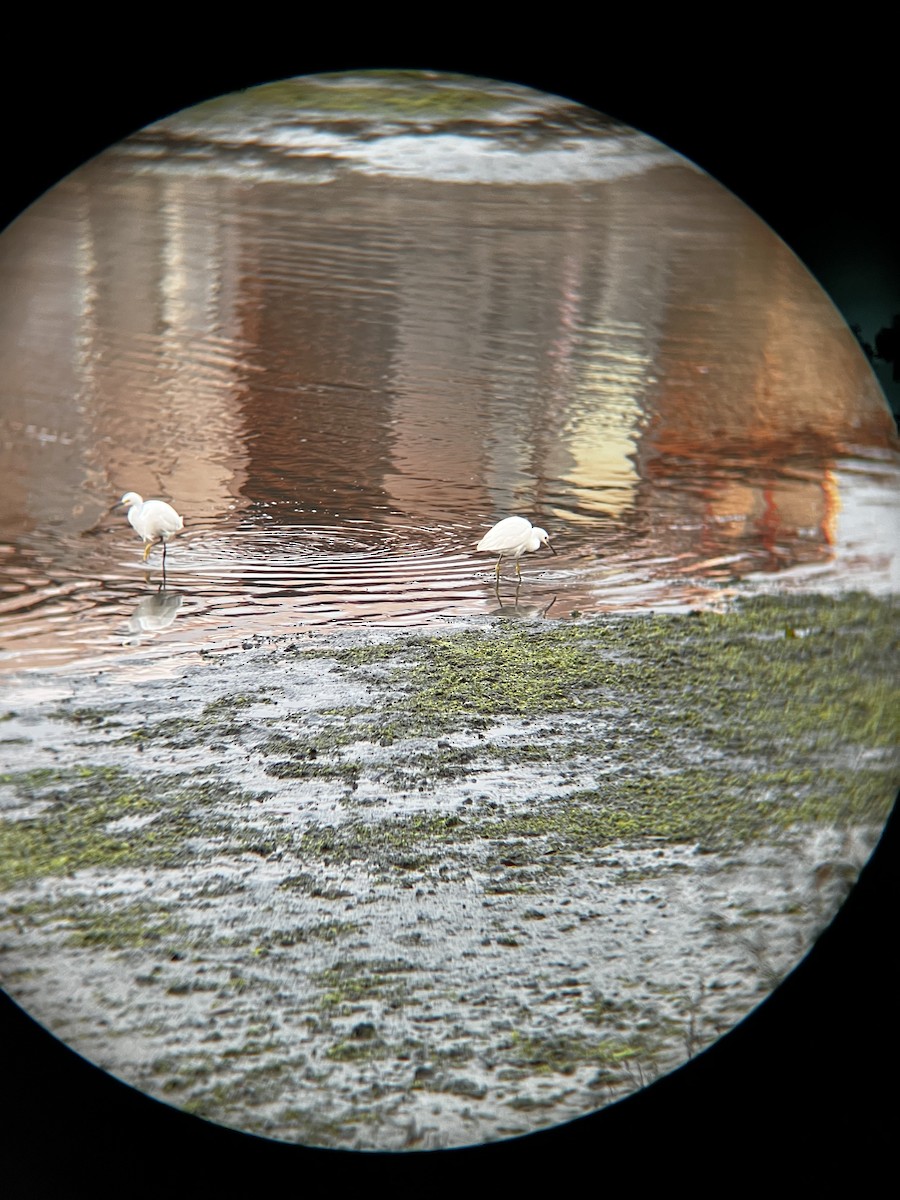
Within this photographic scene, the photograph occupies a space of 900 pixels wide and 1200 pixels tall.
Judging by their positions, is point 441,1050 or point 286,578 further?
point 286,578

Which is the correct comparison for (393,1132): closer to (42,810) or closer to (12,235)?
(42,810)

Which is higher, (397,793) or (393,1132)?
(397,793)

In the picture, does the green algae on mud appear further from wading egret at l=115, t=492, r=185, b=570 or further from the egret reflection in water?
wading egret at l=115, t=492, r=185, b=570

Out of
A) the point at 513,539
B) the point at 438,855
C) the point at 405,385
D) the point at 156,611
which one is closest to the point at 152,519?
the point at 156,611

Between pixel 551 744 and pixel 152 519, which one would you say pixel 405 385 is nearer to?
pixel 152 519

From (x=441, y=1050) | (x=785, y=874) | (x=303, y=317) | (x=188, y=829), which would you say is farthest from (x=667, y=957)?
(x=303, y=317)

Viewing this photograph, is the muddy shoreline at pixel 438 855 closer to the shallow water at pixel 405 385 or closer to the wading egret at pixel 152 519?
the shallow water at pixel 405 385

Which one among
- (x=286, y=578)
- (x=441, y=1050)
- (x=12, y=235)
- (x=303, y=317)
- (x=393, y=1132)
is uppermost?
(x=12, y=235)
